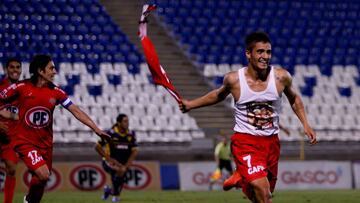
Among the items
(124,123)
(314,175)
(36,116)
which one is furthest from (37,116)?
(314,175)

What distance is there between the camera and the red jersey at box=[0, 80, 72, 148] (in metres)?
12.8

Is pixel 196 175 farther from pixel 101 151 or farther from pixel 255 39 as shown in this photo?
pixel 255 39

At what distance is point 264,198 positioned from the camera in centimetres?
1019

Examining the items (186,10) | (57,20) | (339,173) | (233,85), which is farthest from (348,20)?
(233,85)

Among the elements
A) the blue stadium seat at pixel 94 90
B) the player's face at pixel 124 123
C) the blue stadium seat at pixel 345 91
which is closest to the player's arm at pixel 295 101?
the player's face at pixel 124 123

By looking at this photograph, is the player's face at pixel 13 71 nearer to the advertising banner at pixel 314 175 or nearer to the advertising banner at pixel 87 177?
the advertising banner at pixel 87 177

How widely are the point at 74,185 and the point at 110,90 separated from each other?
495 cm

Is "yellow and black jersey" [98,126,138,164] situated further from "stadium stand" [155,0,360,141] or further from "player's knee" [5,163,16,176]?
"stadium stand" [155,0,360,141]

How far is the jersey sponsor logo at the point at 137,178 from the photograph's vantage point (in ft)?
89.1

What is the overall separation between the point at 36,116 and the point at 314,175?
57.3ft

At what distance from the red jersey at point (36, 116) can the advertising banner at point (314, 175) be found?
16.4m

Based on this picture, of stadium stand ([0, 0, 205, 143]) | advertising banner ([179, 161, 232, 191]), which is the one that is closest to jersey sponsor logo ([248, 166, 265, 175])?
advertising banner ([179, 161, 232, 191])

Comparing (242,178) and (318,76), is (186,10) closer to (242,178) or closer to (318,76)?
(318,76)

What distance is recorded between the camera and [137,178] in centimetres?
2730
